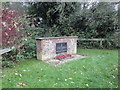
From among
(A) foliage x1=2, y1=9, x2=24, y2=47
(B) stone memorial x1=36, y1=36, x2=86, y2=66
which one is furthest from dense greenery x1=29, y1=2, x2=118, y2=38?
(A) foliage x1=2, y1=9, x2=24, y2=47

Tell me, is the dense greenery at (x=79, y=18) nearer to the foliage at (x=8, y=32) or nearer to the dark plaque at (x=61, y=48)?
the dark plaque at (x=61, y=48)

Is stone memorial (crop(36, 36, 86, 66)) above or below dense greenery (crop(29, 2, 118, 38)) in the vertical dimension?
below

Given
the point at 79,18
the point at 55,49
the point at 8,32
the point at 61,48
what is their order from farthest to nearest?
the point at 79,18 → the point at 61,48 → the point at 55,49 → the point at 8,32

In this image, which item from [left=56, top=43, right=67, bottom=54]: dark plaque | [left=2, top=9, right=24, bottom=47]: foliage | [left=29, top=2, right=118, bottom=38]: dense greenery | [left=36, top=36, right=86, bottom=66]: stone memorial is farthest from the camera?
[left=29, top=2, right=118, bottom=38]: dense greenery

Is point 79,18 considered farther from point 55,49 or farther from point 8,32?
point 8,32

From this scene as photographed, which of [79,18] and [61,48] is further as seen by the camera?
[79,18]

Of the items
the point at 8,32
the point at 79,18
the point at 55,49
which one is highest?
the point at 79,18

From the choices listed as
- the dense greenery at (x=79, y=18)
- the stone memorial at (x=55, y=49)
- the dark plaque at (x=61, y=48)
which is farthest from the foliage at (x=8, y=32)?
the dense greenery at (x=79, y=18)

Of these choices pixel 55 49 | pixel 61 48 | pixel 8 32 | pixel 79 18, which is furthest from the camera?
pixel 79 18

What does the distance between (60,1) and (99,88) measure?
642 cm

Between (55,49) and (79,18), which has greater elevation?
(79,18)

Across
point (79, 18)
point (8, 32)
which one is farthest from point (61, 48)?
point (79, 18)

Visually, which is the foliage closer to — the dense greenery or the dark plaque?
the dark plaque

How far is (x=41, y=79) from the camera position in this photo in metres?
3.09
